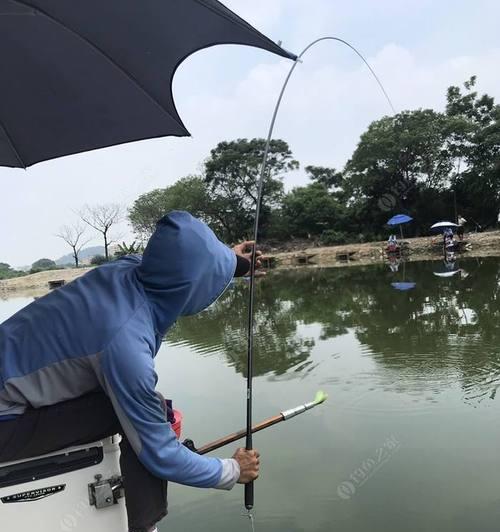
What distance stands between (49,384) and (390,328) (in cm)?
567

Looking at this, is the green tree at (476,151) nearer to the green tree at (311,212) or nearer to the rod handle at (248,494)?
the green tree at (311,212)

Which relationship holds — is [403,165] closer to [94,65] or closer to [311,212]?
[311,212]

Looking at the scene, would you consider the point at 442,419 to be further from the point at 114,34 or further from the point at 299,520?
the point at 114,34

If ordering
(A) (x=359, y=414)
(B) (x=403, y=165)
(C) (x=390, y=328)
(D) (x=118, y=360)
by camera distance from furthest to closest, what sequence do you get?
(B) (x=403, y=165) < (C) (x=390, y=328) < (A) (x=359, y=414) < (D) (x=118, y=360)

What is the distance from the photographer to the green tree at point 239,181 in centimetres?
3247

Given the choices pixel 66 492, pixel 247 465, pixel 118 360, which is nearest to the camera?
pixel 118 360

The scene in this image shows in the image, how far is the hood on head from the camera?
1280 mm

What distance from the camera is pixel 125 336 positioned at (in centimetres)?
123

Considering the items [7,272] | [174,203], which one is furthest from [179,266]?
[7,272]

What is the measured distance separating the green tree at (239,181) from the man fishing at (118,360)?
30.3m

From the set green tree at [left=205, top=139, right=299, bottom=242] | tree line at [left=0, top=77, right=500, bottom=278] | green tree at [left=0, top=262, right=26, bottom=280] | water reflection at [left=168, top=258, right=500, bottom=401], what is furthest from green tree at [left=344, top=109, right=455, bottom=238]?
green tree at [left=0, top=262, right=26, bottom=280]

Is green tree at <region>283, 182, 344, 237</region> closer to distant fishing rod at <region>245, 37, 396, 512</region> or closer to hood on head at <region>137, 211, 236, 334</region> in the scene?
distant fishing rod at <region>245, 37, 396, 512</region>

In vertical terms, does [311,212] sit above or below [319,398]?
above

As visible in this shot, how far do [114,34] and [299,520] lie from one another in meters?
2.16
